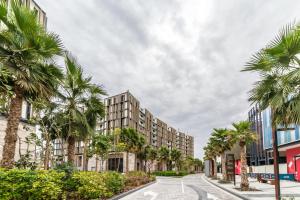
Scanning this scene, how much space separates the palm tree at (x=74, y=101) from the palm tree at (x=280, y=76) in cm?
885

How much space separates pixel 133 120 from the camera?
88000 mm

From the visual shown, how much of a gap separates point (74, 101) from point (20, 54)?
5.07 meters

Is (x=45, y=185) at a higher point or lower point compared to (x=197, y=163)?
higher

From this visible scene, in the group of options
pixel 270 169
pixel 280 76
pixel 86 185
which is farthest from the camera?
pixel 270 169

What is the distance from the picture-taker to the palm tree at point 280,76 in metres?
9.09

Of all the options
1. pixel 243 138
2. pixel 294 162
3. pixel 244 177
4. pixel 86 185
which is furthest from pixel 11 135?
pixel 294 162

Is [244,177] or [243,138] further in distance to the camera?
[243,138]

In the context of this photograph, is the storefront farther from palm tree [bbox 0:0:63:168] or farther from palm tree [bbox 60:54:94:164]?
palm tree [bbox 0:0:63:168]

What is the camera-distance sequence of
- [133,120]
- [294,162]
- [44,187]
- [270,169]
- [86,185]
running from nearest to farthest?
[44,187] → [86,185] → [294,162] → [270,169] → [133,120]

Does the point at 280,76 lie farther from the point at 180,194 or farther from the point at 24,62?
the point at 180,194

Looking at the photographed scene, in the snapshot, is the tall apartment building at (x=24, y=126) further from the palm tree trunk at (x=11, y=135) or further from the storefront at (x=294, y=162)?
the storefront at (x=294, y=162)

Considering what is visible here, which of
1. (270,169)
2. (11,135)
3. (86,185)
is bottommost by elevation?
(270,169)

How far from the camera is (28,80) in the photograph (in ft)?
35.5

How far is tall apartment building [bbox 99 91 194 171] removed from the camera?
279 ft
